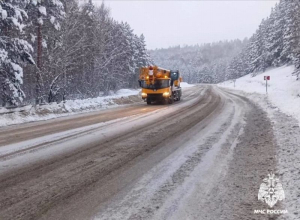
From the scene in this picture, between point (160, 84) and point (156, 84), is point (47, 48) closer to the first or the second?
point (156, 84)

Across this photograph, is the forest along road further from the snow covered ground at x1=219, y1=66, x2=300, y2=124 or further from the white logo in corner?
the snow covered ground at x1=219, y1=66, x2=300, y2=124

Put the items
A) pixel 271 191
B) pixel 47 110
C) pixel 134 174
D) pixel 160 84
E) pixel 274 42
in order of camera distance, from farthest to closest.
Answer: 1. pixel 274 42
2. pixel 160 84
3. pixel 47 110
4. pixel 134 174
5. pixel 271 191

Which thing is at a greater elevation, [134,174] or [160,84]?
[160,84]

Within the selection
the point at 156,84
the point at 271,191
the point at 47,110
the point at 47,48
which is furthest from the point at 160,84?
the point at 271,191

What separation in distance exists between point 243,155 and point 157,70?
17.3m

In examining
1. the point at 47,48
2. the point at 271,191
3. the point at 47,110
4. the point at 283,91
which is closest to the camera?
the point at 271,191

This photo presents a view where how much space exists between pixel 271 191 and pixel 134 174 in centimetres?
217

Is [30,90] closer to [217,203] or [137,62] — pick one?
[217,203]

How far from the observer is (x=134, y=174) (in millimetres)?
4781

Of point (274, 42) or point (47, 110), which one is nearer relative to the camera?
point (47, 110)

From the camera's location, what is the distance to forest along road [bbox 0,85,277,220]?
11.2 feet

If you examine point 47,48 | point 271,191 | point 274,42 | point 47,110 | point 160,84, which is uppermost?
point 274,42

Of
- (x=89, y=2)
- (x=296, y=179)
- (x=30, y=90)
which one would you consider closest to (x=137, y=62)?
(x=89, y=2)

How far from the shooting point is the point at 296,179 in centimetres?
432
